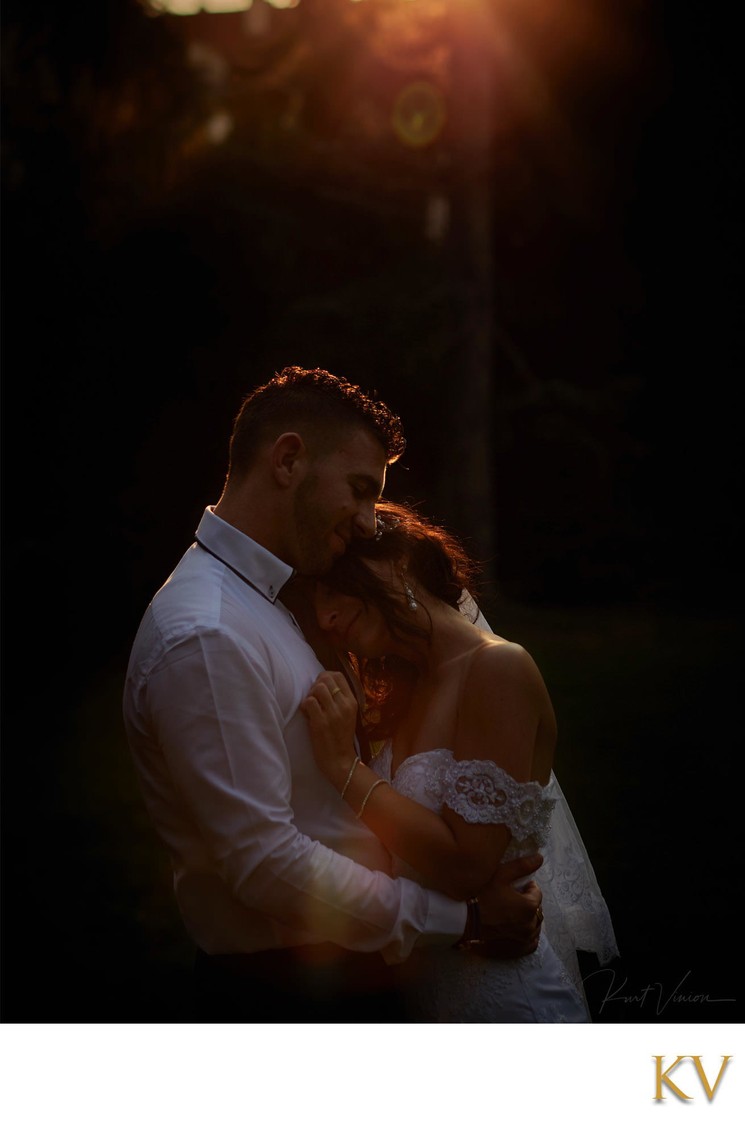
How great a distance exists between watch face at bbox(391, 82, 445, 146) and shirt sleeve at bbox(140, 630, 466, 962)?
818cm

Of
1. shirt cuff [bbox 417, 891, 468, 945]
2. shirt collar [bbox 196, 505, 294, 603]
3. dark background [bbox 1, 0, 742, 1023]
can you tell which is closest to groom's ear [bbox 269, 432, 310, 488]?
shirt collar [bbox 196, 505, 294, 603]

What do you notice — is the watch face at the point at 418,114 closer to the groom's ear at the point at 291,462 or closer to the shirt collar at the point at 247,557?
the groom's ear at the point at 291,462

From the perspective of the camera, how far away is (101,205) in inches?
305

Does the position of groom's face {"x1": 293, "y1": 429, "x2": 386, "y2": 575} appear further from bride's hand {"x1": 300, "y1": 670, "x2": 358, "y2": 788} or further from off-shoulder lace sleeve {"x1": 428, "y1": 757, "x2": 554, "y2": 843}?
off-shoulder lace sleeve {"x1": 428, "y1": 757, "x2": 554, "y2": 843}

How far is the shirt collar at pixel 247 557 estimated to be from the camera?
2.62m

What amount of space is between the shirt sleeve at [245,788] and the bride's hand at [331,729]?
0.13m

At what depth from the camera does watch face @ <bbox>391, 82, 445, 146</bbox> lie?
9.39m

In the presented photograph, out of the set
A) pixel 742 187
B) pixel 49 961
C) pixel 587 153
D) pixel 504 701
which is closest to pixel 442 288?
pixel 587 153

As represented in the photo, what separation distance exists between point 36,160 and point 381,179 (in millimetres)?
3492

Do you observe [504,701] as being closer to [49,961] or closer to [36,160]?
[49,961]
